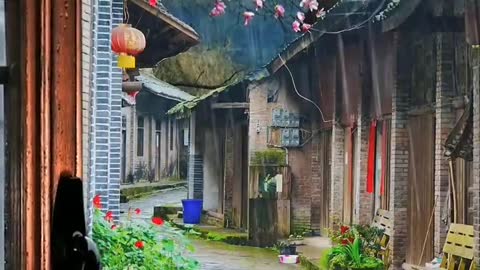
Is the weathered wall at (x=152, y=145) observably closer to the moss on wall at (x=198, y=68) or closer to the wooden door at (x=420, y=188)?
the moss on wall at (x=198, y=68)

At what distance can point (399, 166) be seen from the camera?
268 centimetres

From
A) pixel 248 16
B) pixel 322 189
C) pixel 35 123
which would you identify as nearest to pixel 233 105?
pixel 248 16

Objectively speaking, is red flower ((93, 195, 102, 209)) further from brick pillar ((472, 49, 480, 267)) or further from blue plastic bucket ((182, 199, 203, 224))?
brick pillar ((472, 49, 480, 267))

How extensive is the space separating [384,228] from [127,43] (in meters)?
1.18

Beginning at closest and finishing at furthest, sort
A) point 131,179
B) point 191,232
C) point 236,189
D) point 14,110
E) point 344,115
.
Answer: point 14,110, point 131,179, point 191,232, point 236,189, point 344,115

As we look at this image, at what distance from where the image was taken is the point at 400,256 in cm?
262

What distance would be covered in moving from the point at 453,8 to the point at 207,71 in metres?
0.80

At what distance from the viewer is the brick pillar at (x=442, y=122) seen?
2.45 metres

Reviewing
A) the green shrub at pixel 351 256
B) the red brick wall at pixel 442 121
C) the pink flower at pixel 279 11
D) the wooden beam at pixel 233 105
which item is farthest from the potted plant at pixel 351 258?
the pink flower at pixel 279 11

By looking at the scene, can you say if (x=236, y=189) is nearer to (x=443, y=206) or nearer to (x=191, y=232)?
(x=191, y=232)

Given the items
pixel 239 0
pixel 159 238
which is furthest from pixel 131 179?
pixel 239 0

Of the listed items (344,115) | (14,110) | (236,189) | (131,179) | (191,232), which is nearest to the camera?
(14,110)

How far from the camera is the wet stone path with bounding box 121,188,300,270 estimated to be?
7.41 ft

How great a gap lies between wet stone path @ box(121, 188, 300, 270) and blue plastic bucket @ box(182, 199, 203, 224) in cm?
6
